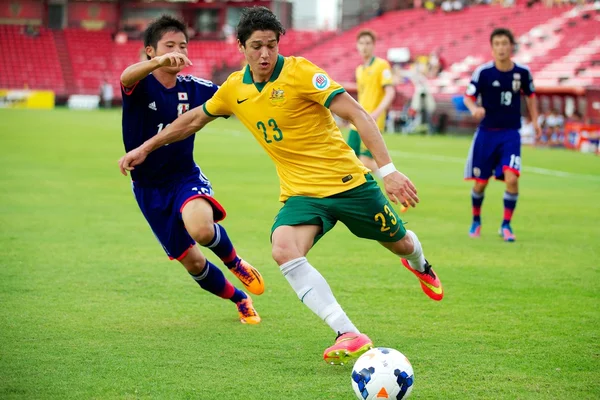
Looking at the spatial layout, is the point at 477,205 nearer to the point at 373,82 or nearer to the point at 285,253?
the point at 373,82

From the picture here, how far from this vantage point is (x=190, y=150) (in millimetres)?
6695

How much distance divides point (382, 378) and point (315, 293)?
3.06 feet

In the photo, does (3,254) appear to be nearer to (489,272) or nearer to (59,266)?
(59,266)

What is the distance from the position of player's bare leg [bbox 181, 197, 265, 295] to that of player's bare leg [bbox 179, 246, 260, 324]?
0.13 m

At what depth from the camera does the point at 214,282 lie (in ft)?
21.4

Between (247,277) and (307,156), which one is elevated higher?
(307,156)

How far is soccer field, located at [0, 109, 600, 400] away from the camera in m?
4.94

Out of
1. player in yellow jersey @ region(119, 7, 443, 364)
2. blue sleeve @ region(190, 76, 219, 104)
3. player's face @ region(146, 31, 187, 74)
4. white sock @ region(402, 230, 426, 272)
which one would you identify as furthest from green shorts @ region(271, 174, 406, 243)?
player's face @ region(146, 31, 187, 74)

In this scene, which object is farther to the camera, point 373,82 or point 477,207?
point 373,82

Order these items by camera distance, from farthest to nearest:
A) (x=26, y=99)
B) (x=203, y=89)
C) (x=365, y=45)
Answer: (x=26, y=99) < (x=365, y=45) < (x=203, y=89)

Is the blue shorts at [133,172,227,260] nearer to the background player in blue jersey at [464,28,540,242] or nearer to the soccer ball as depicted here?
the soccer ball

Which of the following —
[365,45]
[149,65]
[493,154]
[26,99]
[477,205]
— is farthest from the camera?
[26,99]

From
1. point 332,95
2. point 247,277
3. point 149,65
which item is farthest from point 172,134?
point 247,277

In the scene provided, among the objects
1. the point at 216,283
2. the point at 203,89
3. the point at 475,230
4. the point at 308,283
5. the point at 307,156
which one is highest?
the point at 203,89
